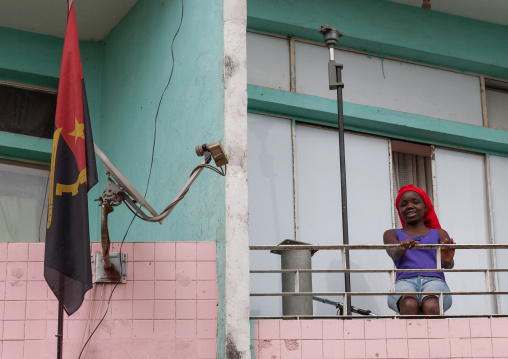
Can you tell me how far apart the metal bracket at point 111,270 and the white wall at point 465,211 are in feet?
13.8

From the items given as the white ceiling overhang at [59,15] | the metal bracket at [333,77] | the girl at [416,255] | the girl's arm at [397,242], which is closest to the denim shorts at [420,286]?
the girl at [416,255]

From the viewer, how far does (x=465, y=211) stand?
1155 cm

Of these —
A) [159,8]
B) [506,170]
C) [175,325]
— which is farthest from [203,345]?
[506,170]

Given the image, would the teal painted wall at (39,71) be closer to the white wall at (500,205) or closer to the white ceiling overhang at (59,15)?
the white ceiling overhang at (59,15)

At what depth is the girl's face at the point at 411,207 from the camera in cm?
946

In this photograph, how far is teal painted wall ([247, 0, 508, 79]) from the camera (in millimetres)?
10922

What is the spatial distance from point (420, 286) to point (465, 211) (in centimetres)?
289

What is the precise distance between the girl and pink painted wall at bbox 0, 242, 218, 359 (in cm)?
167

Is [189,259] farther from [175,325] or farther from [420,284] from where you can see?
[420,284]

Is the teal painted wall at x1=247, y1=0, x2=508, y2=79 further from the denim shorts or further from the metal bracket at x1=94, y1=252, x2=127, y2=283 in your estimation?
the metal bracket at x1=94, y1=252, x2=127, y2=283

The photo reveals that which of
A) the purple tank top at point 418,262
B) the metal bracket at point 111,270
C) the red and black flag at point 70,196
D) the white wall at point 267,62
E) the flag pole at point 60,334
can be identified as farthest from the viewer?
the white wall at point 267,62

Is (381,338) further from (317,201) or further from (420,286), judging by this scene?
(317,201)

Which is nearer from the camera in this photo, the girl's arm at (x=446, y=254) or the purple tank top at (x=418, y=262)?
the purple tank top at (x=418, y=262)

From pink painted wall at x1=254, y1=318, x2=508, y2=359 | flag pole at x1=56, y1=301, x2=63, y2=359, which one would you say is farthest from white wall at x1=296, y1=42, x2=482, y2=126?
flag pole at x1=56, y1=301, x2=63, y2=359
